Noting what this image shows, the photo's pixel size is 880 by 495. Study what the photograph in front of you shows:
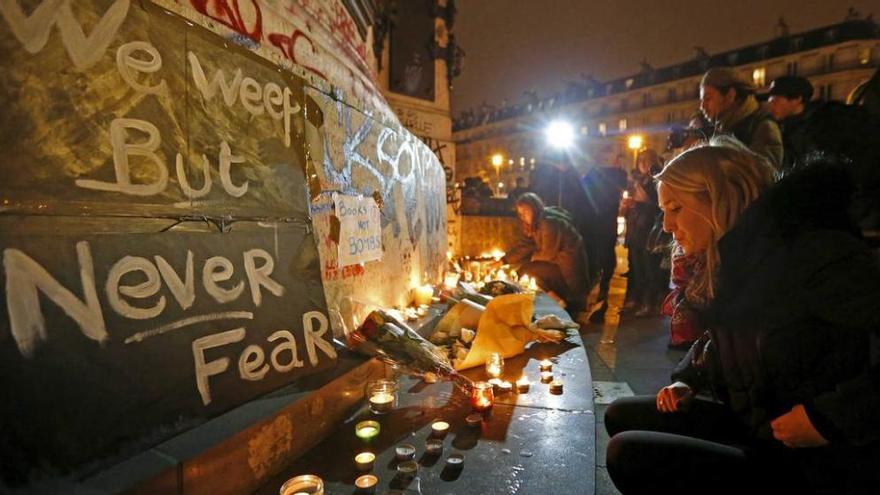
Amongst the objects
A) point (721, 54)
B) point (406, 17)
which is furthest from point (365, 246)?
point (721, 54)

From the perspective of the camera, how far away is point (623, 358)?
5.35 meters

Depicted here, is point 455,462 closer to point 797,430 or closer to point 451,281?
point 797,430

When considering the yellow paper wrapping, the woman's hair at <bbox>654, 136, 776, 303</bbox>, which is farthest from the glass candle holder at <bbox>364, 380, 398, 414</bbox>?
the woman's hair at <bbox>654, 136, 776, 303</bbox>

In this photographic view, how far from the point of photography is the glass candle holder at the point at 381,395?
8.39 feet

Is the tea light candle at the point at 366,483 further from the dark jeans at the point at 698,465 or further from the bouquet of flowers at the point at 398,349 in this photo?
the dark jeans at the point at 698,465

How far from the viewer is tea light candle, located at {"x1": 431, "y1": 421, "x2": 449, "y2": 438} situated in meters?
2.37

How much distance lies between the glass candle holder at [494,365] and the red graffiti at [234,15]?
261cm

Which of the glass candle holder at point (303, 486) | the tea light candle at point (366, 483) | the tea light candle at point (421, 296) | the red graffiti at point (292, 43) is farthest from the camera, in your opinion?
the tea light candle at point (421, 296)

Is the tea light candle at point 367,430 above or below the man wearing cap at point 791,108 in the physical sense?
below

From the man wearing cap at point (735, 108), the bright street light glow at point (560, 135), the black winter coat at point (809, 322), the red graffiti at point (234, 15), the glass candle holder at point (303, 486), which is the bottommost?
the glass candle holder at point (303, 486)

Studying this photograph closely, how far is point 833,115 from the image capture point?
3.91 metres

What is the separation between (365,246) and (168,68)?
1890 mm

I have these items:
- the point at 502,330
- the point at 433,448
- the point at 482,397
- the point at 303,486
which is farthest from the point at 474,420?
the point at 502,330

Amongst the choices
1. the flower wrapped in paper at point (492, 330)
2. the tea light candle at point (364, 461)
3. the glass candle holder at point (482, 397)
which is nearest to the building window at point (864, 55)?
the flower wrapped in paper at point (492, 330)
